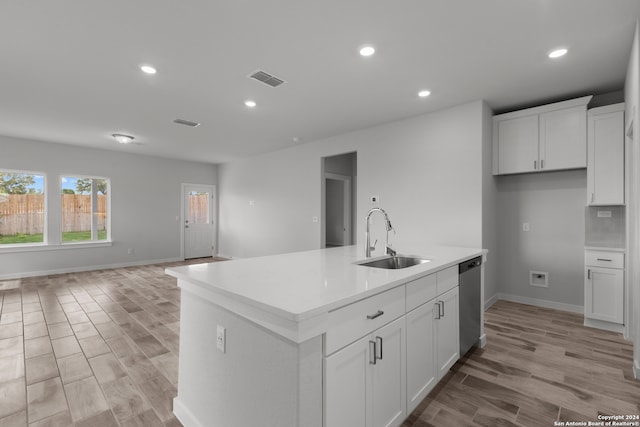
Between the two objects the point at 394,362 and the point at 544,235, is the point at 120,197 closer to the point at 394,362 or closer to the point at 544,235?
the point at 394,362

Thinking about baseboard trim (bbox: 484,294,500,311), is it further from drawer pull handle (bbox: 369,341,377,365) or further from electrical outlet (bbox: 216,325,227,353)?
electrical outlet (bbox: 216,325,227,353)

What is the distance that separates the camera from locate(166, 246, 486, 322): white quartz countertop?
1.14 metres

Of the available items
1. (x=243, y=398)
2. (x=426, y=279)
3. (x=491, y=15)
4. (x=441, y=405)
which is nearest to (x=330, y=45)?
(x=491, y=15)

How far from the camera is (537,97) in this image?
11.9ft

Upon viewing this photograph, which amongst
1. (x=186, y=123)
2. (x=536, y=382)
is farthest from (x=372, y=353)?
(x=186, y=123)

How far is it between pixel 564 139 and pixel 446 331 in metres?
2.92

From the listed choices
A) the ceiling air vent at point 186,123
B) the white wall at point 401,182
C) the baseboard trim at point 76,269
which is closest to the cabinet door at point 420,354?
the white wall at point 401,182

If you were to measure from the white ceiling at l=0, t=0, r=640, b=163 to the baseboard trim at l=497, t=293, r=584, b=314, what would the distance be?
2.59 metres

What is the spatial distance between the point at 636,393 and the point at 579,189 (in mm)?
2506

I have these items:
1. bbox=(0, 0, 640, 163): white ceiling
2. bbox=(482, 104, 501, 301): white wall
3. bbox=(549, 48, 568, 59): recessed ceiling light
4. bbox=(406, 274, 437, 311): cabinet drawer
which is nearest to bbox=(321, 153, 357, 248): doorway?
bbox=(0, 0, 640, 163): white ceiling

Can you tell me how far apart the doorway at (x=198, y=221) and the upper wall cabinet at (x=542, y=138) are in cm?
705

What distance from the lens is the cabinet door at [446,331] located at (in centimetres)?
205

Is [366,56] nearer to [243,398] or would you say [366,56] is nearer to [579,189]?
[243,398]

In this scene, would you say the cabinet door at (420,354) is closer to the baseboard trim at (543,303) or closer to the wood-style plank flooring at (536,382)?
the wood-style plank flooring at (536,382)
